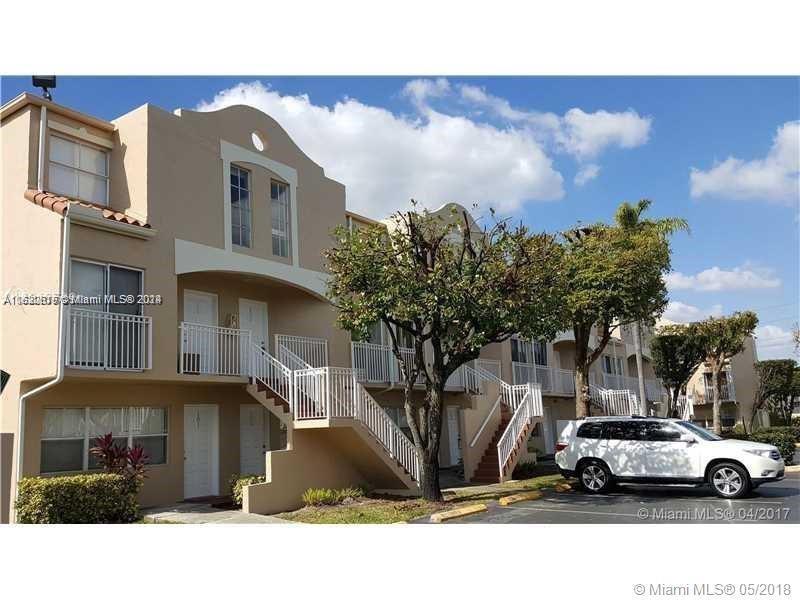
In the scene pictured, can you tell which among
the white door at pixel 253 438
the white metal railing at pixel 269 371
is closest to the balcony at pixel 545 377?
the white door at pixel 253 438

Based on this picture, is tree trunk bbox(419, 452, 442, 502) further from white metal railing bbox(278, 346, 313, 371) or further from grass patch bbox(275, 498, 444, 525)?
white metal railing bbox(278, 346, 313, 371)

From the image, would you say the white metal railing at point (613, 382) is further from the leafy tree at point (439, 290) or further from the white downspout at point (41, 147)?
the white downspout at point (41, 147)

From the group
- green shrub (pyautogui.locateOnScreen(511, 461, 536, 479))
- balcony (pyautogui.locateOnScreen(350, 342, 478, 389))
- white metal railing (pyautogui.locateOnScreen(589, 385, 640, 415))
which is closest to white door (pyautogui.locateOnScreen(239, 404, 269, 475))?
balcony (pyautogui.locateOnScreen(350, 342, 478, 389))

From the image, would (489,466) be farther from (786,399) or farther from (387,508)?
(786,399)

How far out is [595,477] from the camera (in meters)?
15.8

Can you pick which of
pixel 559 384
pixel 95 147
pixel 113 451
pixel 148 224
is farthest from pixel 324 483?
pixel 559 384

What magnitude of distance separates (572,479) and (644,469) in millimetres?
3097

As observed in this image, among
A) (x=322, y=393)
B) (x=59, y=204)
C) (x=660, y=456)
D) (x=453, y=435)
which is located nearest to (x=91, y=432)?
(x=59, y=204)

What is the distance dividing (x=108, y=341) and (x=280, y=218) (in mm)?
6423

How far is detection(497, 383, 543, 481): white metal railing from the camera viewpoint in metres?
19.2

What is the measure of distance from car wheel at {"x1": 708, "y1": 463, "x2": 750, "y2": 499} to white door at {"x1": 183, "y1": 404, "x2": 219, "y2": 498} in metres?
11.2

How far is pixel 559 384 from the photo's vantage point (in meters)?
29.5

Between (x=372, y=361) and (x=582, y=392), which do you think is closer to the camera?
(x=372, y=361)
